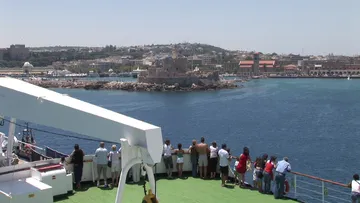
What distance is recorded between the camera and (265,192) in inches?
398

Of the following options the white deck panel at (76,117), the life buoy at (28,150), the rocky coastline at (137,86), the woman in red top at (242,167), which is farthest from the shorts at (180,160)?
the rocky coastline at (137,86)

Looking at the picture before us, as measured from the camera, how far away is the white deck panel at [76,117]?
5.40 metres

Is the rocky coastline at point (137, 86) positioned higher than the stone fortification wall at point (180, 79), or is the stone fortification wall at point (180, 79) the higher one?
the stone fortification wall at point (180, 79)

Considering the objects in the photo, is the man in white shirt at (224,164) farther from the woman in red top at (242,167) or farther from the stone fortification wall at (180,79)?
the stone fortification wall at (180,79)

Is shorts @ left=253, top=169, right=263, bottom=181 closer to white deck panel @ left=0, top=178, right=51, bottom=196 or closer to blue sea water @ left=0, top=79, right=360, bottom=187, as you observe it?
white deck panel @ left=0, top=178, right=51, bottom=196

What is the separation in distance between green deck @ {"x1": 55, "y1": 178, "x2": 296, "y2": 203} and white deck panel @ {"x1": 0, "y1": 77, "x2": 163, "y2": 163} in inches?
126

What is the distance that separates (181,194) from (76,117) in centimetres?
449

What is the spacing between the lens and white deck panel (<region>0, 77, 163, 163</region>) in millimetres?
5402

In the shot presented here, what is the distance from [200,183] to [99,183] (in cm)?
230

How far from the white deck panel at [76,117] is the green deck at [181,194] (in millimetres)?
3197

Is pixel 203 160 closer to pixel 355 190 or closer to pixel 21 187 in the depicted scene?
pixel 355 190

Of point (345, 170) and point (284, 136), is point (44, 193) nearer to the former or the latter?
point (345, 170)

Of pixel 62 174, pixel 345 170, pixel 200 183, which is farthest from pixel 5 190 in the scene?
pixel 345 170

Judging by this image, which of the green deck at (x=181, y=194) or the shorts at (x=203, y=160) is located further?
the shorts at (x=203, y=160)
